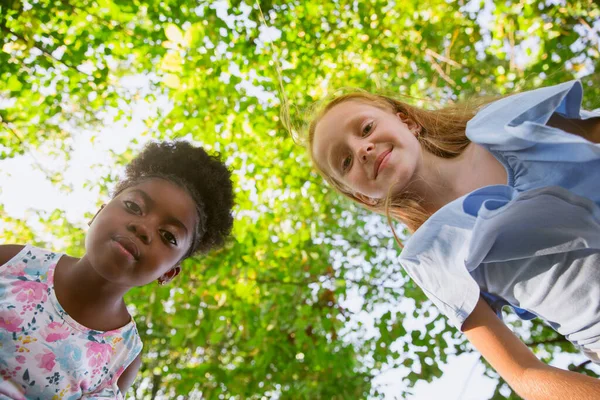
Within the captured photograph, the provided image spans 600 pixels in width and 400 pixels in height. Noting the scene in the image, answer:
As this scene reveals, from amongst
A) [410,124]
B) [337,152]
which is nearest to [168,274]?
[337,152]

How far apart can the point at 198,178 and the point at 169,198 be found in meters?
0.40

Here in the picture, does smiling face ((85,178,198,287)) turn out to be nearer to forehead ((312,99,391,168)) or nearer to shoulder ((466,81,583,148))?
forehead ((312,99,391,168))

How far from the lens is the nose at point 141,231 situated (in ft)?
5.53

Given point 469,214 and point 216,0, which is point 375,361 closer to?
point 469,214

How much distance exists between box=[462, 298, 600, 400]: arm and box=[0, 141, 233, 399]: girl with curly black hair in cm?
113

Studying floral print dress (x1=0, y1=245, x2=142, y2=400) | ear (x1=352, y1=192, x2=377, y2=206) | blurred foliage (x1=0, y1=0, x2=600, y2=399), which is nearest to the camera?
floral print dress (x1=0, y1=245, x2=142, y2=400)

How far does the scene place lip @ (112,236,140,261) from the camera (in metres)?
1.66

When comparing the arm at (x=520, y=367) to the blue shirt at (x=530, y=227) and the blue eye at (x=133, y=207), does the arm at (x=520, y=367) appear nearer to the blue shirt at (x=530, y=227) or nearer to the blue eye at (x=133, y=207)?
the blue shirt at (x=530, y=227)

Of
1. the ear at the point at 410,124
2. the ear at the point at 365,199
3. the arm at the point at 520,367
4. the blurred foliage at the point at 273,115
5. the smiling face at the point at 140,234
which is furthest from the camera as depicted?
the blurred foliage at the point at 273,115

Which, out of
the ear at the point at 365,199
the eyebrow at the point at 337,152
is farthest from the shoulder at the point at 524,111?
the ear at the point at 365,199

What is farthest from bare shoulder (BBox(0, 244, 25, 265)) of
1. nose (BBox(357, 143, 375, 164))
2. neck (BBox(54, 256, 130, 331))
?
nose (BBox(357, 143, 375, 164))

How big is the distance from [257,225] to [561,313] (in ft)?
9.91

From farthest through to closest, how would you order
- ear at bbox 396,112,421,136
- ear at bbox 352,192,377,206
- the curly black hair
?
Result: ear at bbox 352,192,377,206, the curly black hair, ear at bbox 396,112,421,136

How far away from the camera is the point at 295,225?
449 centimetres
